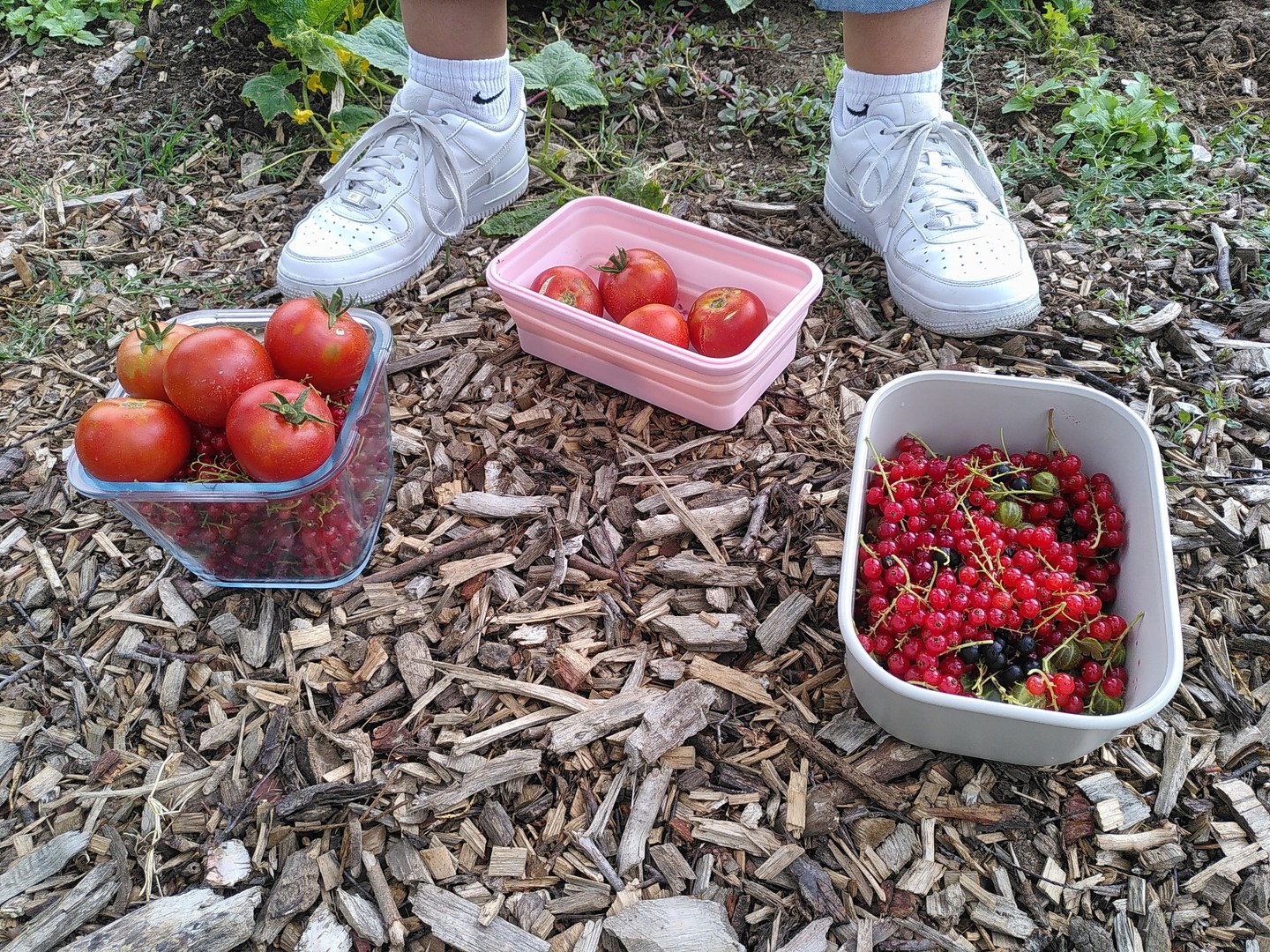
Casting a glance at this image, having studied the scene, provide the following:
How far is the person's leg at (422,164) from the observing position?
92.7 inches

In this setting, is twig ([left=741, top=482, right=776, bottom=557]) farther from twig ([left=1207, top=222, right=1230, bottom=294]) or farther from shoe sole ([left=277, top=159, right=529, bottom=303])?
twig ([left=1207, top=222, right=1230, bottom=294])

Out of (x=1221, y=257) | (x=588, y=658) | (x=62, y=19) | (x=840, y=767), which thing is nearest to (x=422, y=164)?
(x=588, y=658)

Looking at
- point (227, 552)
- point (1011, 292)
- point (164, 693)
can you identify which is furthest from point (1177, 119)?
point (164, 693)

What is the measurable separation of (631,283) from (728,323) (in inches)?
10.8

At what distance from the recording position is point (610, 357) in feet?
6.82

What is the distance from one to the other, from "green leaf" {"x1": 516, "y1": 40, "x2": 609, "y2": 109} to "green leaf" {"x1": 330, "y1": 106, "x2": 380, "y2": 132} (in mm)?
506

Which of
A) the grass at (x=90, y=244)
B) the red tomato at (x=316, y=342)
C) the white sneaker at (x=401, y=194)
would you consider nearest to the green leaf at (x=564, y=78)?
the white sneaker at (x=401, y=194)

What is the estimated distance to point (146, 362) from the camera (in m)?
1.62

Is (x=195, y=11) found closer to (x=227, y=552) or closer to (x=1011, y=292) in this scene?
(x=227, y=552)

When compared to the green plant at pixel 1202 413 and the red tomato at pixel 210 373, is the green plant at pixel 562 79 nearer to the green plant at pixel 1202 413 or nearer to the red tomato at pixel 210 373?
the red tomato at pixel 210 373

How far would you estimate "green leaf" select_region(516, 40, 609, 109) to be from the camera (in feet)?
8.84

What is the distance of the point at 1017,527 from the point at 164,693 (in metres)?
1.63

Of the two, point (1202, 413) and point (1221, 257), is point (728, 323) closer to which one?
point (1202, 413)

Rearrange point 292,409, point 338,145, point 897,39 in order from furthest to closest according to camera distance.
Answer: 1. point 338,145
2. point 897,39
3. point 292,409
